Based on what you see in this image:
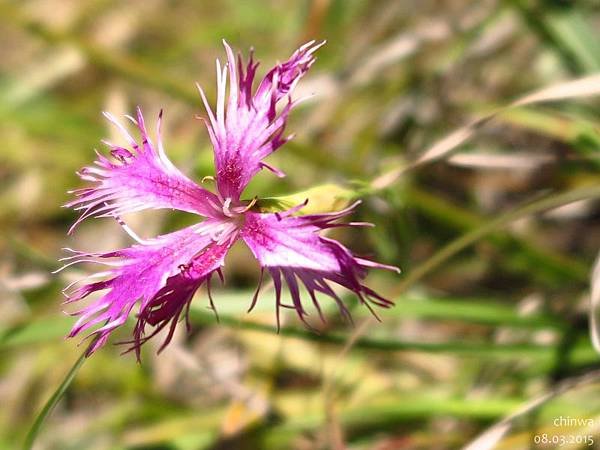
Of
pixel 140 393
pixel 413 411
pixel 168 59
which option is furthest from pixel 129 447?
pixel 168 59

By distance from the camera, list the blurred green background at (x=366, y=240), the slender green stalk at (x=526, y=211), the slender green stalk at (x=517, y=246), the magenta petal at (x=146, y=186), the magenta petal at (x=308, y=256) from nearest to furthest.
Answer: the magenta petal at (x=308, y=256), the magenta petal at (x=146, y=186), the slender green stalk at (x=526, y=211), the blurred green background at (x=366, y=240), the slender green stalk at (x=517, y=246)

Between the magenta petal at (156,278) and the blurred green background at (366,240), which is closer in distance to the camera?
the magenta petal at (156,278)

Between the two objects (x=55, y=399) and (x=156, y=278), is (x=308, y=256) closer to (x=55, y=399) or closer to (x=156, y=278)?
(x=156, y=278)

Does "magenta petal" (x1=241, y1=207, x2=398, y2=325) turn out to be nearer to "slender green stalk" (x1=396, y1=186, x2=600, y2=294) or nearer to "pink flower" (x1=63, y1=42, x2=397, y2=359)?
"pink flower" (x1=63, y1=42, x2=397, y2=359)

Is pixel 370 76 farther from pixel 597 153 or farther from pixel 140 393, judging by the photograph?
pixel 140 393

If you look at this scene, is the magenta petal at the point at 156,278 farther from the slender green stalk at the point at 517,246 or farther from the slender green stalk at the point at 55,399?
the slender green stalk at the point at 517,246

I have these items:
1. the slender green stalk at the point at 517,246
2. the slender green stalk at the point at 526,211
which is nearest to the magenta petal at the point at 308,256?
the slender green stalk at the point at 526,211

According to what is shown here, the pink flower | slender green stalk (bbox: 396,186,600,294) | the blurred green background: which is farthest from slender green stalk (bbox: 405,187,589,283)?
the pink flower

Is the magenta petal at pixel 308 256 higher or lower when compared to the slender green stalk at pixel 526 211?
lower
